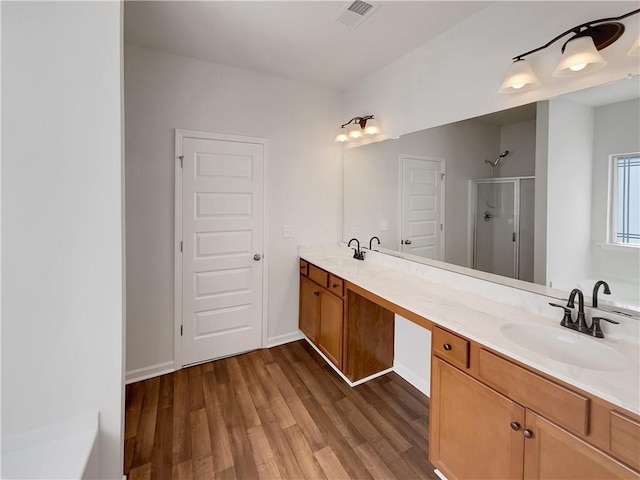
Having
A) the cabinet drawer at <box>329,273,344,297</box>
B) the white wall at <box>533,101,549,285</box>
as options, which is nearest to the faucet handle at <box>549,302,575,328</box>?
the white wall at <box>533,101,549,285</box>

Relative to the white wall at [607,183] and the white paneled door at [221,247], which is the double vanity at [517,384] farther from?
the white paneled door at [221,247]

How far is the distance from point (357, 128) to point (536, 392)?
8.19ft

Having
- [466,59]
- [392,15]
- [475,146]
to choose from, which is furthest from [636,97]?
[392,15]

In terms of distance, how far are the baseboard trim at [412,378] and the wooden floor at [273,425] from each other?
0.14 feet

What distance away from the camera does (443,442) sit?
1.48 meters

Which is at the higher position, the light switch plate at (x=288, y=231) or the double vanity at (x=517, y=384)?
the light switch plate at (x=288, y=231)

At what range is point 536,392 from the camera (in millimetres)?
1081

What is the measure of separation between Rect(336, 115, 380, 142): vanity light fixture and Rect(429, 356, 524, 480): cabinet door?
2.03 metres

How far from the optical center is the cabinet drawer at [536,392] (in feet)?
3.19

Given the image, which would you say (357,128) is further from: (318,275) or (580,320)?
(580,320)

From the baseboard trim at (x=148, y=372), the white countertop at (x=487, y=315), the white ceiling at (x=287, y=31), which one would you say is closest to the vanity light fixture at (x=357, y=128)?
the white ceiling at (x=287, y=31)

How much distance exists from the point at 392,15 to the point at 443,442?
2549 millimetres

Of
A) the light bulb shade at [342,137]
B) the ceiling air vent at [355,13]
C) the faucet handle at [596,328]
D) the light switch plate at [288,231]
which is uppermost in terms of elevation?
the ceiling air vent at [355,13]

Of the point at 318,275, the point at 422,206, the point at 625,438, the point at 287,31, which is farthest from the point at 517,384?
the point at 287,31
